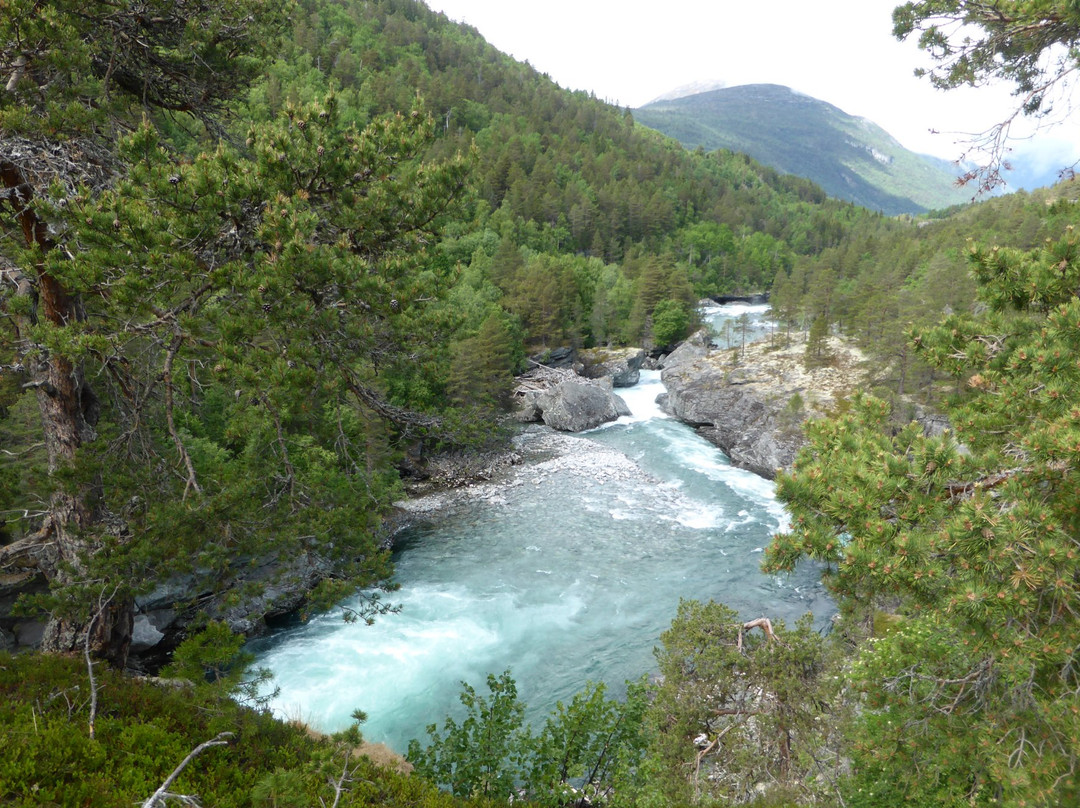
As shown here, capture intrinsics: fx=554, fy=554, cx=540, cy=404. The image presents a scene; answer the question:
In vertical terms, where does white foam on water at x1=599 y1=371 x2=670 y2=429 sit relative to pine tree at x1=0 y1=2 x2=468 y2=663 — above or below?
below

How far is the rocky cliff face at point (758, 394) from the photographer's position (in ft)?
104

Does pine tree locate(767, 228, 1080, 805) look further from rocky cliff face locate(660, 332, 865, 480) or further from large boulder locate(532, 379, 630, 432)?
large boulder locate(532, 379, 630, 432)

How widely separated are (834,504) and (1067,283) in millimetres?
3046

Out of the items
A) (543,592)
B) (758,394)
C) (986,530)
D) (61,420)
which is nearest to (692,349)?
(758,394)

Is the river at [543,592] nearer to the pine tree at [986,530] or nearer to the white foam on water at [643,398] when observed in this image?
the pine tree at [986,530]

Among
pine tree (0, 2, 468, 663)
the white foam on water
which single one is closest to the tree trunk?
pine tree (0, 2, 468, 663)

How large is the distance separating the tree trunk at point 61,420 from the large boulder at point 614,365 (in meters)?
40.8

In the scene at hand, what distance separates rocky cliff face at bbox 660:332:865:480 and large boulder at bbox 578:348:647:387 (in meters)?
2.82

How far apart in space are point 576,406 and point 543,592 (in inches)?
784

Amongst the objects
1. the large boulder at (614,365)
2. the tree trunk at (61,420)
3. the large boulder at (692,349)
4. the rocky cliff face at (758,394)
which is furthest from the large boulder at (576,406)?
the tree trunk at (61,420)

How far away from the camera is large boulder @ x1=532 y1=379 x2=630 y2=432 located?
37.3 m

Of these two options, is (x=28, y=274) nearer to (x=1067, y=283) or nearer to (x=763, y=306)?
(x=1067, y=283)

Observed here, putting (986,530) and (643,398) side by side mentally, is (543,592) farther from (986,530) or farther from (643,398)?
(643,398)

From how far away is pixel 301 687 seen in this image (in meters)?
14.2
